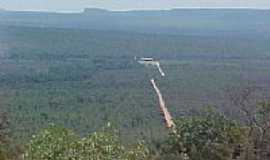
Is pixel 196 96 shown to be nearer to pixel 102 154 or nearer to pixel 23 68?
pixel 23 68

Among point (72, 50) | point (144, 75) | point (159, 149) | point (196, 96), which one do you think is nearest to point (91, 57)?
point (72, 50)

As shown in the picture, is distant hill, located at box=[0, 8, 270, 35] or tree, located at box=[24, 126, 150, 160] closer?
tree, located at box=[24, 126, 150, 160]

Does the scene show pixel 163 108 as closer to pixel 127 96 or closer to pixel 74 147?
pixel 127 96

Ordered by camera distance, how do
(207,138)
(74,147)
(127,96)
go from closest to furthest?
(74,147) → (207,138) → (127,96)

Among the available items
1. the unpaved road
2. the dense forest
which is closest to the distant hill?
the dense forest

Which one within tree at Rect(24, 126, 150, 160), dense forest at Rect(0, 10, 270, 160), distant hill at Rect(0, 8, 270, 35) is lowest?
distant hill at Rect(0, 8, 270, 35)

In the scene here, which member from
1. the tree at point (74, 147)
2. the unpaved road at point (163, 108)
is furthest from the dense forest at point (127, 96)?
the unpaved road at point (163, 108)

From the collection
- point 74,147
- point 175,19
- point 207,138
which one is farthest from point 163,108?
point 175,19

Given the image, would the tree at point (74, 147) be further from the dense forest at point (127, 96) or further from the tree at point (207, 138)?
the tree at point (207, 138)

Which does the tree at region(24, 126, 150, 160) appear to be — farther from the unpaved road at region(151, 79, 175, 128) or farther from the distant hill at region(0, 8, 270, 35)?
the distant hill at region(0, 8, 270, 35)
